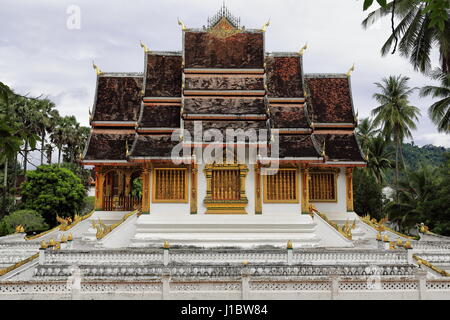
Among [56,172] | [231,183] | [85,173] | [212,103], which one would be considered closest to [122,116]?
[212,103]

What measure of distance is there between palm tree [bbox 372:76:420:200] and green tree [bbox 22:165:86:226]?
2762 centimetres

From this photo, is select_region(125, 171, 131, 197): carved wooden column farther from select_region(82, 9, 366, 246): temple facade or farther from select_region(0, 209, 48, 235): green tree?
select_region(0, 209, 48, 235): green tree

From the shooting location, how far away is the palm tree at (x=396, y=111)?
3288 cm

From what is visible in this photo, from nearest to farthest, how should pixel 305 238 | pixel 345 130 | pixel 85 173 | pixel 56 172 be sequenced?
pixel 305 238 < pixel 345 130 < pixel 56 172 < pixel 85 173

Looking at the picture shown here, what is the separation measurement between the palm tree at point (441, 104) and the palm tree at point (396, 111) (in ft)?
31.2

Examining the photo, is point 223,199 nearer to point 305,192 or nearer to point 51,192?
point 305,192

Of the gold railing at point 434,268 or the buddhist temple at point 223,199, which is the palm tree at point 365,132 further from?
the gold railing at point 434,268

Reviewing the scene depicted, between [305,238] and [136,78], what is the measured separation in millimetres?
11682

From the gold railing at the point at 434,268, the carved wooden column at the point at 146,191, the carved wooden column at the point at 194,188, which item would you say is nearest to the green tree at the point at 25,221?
the carved wooden column at the point at 146,191

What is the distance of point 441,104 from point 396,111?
35.1 ft

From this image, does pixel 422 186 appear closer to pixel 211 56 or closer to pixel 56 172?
pixel 211 56

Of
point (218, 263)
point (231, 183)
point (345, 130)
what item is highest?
point (345, 130)

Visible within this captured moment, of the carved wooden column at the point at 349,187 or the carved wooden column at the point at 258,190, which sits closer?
the carved wooden column at the point at 258,190

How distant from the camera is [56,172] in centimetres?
3164
